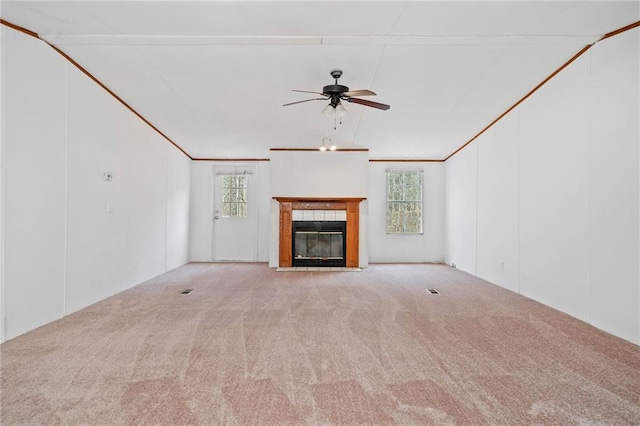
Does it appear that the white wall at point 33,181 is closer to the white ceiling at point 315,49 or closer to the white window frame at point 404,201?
the white ceiling at point 315,49

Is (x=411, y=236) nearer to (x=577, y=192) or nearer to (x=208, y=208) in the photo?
(x=577, y=192)

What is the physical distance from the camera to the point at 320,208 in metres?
6.89

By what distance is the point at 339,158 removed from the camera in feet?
23.4

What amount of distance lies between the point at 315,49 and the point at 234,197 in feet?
17.3

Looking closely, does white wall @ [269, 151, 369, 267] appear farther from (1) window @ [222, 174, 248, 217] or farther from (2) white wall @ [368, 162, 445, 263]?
(1) window @ [222, 174, 248, 217]

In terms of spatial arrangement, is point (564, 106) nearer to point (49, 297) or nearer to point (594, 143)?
point (594, 143)

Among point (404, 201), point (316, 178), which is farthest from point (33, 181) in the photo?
point (404, 201)

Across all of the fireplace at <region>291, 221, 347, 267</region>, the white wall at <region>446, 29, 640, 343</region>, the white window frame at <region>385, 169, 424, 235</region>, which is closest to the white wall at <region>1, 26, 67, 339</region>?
the fireplace at <region>291, 221, 347, 267</region>

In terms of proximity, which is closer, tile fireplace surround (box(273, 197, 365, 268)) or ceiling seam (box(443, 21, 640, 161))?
ceiling seam (box(443, 21, 640, 161))

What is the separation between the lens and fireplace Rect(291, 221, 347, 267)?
22.5 feet

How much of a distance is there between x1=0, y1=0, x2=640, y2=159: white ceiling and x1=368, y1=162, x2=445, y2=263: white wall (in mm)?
2792

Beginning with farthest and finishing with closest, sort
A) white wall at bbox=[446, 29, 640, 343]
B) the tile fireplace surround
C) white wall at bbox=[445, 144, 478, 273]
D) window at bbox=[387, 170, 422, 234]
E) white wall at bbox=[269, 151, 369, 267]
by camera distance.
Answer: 1. window at bbox=[387, 170, 422, 234]
2. white wall at bbox=[269, 151, 369, 267]
3. the tile fireplace surround
4. white wall at bbox=[445, 144, 478, 273]
5. white wall at bbox=[446, 29, 640, 343]

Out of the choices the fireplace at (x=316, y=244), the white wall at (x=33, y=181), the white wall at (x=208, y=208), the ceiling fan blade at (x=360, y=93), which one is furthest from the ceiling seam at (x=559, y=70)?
the white wall at (x=33, y=181)

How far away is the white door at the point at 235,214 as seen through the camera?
7953 mm
